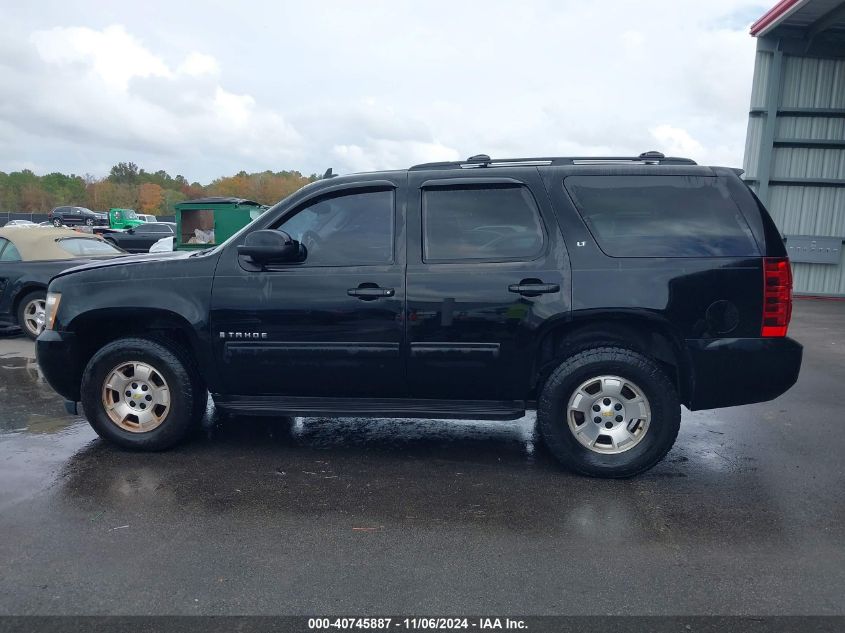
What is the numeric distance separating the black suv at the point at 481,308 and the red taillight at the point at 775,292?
0.01 meters

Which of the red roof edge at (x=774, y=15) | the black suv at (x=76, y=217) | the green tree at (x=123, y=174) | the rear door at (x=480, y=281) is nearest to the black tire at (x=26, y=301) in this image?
the rear door at (x=480, y=281)

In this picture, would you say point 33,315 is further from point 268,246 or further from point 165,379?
point 268,246

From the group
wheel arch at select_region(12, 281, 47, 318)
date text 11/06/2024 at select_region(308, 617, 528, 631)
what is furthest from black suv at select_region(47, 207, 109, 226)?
date text 11/06/2024 at select_region(308, 617, 528, 631)

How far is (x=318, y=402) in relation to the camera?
174 inches

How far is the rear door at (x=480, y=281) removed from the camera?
13.6ft

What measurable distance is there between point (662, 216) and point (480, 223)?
1124mm

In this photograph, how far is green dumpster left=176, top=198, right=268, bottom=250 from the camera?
16406 millimetres

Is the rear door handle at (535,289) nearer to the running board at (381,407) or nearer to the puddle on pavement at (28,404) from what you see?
the running board at (381,407)

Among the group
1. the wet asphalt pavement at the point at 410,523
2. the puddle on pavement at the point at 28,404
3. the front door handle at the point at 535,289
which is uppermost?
the front door handle at the point at 535,289

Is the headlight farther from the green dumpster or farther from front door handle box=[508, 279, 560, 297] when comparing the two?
the green dumpster

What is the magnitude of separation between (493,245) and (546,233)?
338 millimetres

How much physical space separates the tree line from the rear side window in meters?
85.4

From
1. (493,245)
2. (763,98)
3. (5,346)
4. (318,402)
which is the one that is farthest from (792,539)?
(763,98)

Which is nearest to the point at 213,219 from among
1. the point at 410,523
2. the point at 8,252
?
the point at 8,252
